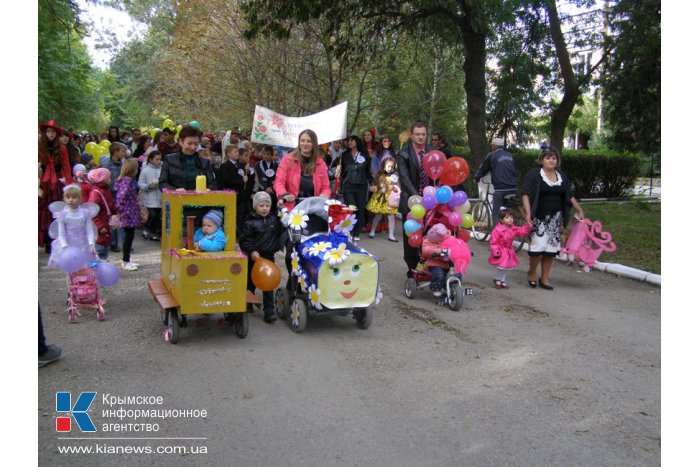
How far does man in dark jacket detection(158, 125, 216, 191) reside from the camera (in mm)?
7344

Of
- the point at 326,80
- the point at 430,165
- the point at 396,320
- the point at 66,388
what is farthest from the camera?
the point at 326,80

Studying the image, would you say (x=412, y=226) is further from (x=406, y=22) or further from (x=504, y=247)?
(x=406, y=22)

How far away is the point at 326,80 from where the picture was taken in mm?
22516

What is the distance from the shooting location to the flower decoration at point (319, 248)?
6.55 meters

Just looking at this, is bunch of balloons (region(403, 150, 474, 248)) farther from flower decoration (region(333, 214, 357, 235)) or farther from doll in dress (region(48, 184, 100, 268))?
doll in dress (region(48, 184, 100, 268))

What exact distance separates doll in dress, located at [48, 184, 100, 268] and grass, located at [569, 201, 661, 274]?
8303mm

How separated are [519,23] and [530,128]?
18.1 meters

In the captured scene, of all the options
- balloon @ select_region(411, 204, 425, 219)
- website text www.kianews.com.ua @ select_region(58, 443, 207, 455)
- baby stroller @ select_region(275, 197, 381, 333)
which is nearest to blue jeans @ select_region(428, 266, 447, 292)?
balloon @ select_region(411, 204, 425, 219)

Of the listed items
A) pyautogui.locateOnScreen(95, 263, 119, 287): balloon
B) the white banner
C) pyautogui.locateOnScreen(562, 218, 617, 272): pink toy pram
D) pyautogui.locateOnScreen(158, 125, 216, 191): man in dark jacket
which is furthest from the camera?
the white banner

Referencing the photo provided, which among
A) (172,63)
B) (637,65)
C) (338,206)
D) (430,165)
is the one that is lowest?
(338,206)

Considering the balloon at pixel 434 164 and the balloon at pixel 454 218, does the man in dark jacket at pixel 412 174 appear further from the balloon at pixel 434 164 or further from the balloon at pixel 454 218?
the balloon at pixel 454 218

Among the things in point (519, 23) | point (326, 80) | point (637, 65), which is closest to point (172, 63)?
point (326, 80)

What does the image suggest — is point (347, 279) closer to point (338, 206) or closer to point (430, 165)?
point (338, 206)

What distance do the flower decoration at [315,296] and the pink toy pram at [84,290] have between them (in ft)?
7.88
